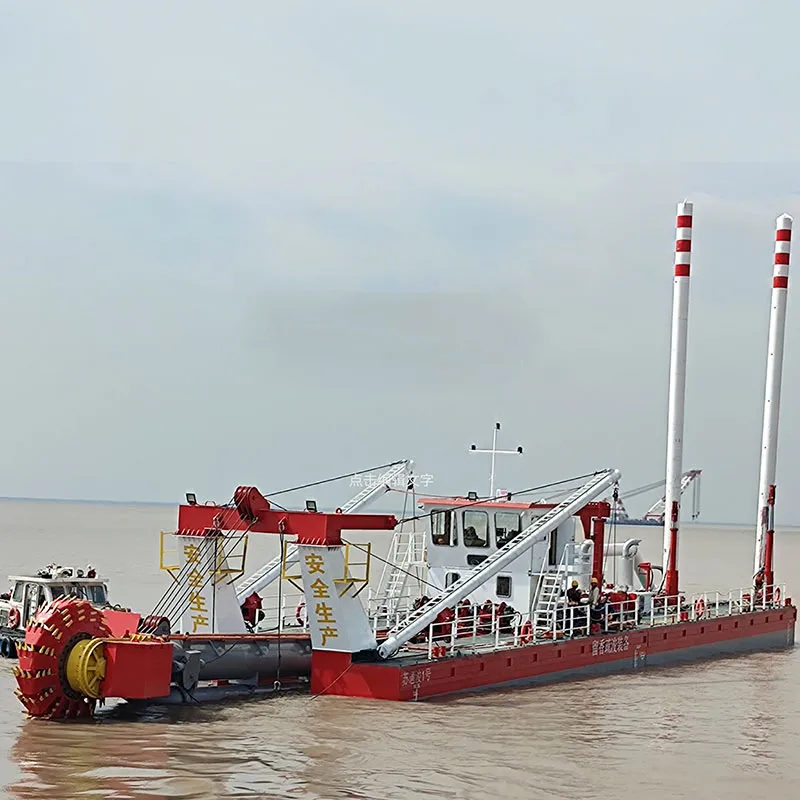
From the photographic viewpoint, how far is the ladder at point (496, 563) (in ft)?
75.4

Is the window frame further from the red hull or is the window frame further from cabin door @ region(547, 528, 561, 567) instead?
the red hull

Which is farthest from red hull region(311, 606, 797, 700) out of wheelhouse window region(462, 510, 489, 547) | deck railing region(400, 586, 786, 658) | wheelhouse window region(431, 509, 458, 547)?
wheelhouse window region(431, 509, 458, 547)

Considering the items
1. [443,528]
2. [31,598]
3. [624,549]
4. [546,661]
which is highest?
[443,528]

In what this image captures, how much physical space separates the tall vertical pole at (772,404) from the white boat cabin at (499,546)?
10.4m

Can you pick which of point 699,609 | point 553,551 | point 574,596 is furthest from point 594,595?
point 699,609

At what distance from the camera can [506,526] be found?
28.2 meters

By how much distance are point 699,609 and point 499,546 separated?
735 centimetres

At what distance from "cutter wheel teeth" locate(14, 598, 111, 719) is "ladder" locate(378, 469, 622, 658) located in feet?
16.1

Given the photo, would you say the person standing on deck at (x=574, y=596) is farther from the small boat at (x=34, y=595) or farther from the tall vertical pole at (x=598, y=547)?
the small boat at (x=34, y=595)

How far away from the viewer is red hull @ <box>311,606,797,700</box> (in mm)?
22500

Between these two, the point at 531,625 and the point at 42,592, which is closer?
the point at 531,625

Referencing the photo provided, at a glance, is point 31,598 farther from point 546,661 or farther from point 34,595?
point 546,661

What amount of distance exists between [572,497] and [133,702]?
961 cm

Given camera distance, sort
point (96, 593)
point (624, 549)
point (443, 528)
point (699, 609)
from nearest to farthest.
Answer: point (443, 528), point (96, 593), point (699, 609), point (624, 549)
